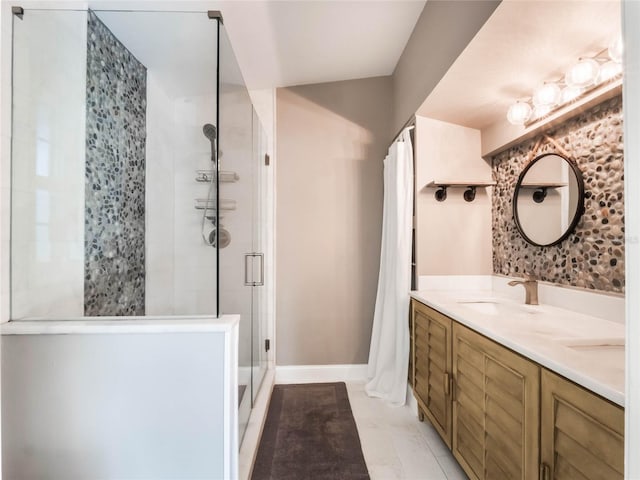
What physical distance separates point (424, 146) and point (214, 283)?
5.72ft

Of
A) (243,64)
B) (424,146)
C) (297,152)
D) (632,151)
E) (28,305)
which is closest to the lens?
(632,151)

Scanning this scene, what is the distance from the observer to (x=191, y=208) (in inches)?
60.7

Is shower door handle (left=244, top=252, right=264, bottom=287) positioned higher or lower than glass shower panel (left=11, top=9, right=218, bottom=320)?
lower

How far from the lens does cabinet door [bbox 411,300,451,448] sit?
157 centimetres

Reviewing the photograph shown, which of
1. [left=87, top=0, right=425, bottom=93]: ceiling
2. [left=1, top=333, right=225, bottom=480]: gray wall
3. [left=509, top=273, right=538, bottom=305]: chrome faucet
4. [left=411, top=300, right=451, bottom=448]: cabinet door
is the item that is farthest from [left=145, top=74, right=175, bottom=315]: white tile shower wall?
[left=509, top=273, right=538, bottom=305]: chrome faucet

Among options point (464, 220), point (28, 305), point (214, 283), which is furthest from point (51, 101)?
point (464, 220)

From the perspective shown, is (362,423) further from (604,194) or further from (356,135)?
(356,135)

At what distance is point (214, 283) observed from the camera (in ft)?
4.43

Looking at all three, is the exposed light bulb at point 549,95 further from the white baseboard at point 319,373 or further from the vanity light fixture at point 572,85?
the white baseboard at point 319,373

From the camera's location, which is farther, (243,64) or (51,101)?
(243,64)

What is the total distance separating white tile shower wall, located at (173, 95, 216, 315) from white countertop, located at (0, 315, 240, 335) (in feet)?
0.65

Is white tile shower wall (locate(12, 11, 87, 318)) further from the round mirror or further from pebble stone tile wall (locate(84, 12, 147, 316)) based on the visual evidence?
the round mirror

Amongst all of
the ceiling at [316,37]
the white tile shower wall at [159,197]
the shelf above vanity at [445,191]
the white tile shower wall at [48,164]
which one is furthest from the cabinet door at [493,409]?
the ceiling at [316,37]

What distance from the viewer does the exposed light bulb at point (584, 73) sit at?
4.24ft
